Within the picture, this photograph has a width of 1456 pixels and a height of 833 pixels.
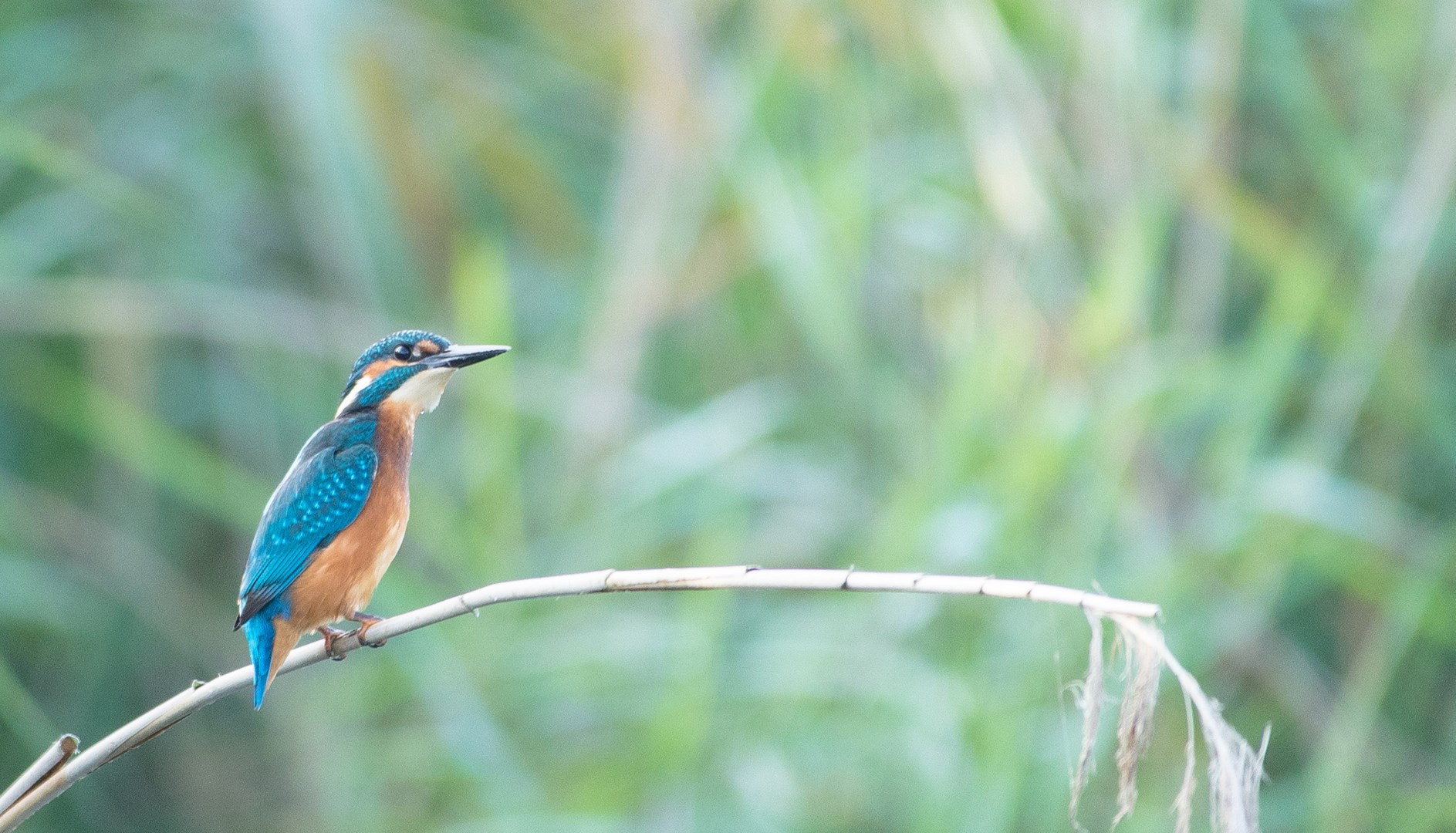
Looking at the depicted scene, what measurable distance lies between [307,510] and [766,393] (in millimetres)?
1647

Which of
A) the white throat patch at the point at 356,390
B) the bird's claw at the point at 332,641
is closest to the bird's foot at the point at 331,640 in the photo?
the bird's claw at the point at 332,641

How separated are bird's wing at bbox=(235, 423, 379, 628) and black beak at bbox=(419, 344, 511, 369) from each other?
0.11 meters

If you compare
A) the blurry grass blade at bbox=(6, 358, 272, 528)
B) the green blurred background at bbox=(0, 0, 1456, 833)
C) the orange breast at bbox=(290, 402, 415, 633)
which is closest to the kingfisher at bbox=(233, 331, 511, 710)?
the orange breast at bbox=(290, 402, 415, 633)

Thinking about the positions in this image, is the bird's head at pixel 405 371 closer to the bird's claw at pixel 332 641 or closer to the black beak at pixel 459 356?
the black beak at pixel 459 356

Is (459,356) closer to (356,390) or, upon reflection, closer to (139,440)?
(356,390)

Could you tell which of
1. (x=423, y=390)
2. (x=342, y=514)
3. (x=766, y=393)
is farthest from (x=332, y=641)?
(x=766, y=393)

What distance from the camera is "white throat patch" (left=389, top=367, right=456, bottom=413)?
114cm

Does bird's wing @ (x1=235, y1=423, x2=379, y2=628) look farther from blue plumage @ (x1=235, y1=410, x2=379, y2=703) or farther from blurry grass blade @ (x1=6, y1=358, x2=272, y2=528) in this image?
blurry grass blade @ (x1=6, y1=358, x2=272, y2=528)

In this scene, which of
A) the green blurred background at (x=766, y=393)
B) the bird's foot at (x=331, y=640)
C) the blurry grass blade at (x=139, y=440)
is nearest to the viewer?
the bird's foot at (x=331, y=640)

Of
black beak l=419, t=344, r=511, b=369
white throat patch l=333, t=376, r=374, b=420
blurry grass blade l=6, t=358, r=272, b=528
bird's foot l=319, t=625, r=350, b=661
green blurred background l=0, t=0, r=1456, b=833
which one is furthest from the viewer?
blurry grass blade l=6, t=358, r=272, b=528

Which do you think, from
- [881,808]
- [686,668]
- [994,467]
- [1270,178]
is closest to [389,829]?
[686,668]

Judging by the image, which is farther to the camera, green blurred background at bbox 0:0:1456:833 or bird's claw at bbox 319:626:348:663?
green blurred background at bbox 0:0:1456:833

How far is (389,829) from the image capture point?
8.57 feet

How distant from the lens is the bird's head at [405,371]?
1144 mm
